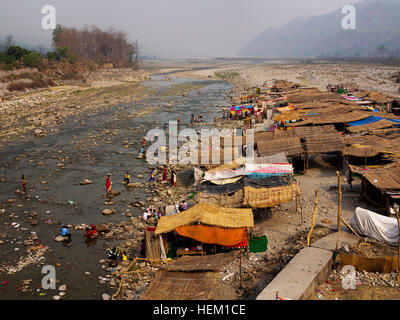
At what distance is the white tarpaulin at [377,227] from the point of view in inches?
369

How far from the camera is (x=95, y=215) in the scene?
1343 centimetres

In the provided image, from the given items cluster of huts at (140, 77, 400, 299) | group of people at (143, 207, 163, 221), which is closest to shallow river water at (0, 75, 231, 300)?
group of people at (143, 207, 163, 221)

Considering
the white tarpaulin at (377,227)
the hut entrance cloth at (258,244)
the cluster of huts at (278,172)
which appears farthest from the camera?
the hut entrance cloth at (258,244)

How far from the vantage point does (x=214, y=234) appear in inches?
391

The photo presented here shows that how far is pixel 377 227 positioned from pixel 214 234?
4.55 meters

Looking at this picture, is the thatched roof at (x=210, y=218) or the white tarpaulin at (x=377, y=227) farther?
the thatched roof at (x=210, y=218)

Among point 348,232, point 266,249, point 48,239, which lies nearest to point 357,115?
point 348,232

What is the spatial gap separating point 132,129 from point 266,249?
19.8m

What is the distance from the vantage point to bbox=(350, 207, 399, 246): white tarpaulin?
9.38 metres

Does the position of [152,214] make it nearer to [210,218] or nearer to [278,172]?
[210,218]

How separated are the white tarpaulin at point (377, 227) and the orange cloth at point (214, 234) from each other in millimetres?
3356

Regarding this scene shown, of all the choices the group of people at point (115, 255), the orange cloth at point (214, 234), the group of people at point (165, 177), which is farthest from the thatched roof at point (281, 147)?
the group of people at point (115, 255)

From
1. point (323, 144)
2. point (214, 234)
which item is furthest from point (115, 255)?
point (323, 144)

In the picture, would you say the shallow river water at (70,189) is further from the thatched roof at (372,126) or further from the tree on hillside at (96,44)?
the tree on hillside at (96,44)
